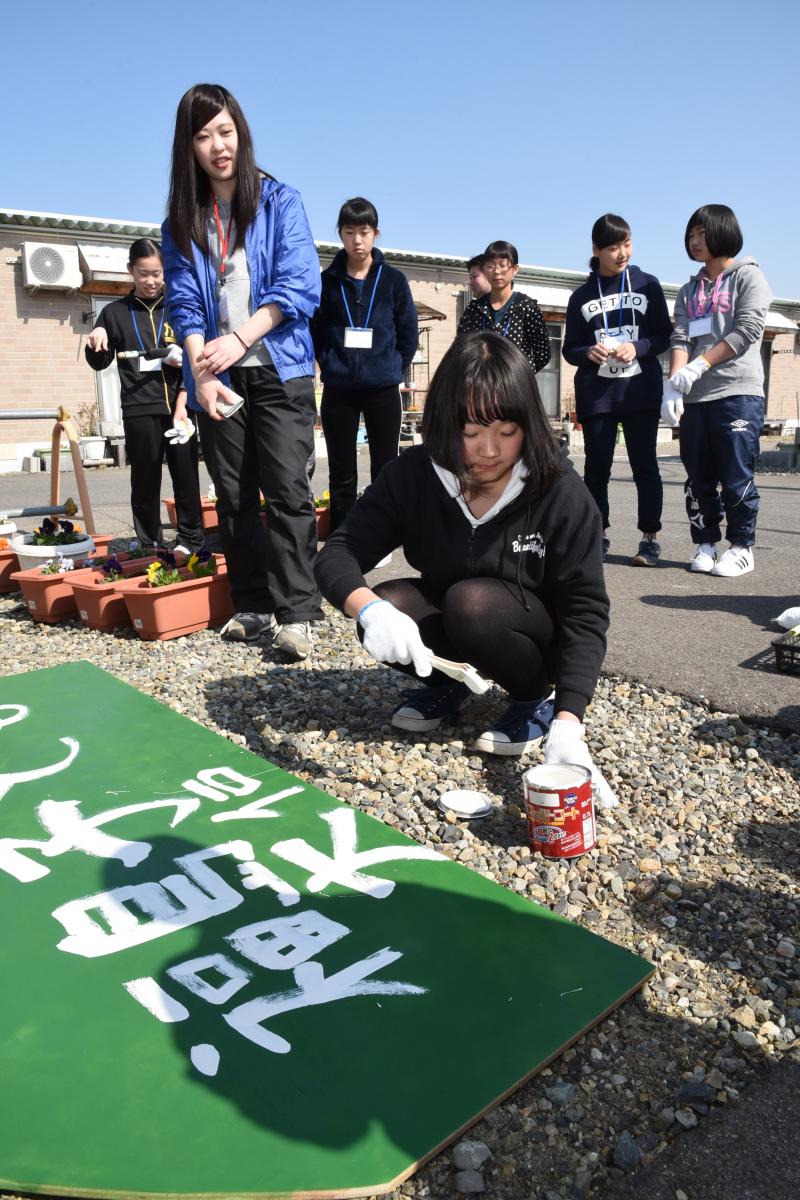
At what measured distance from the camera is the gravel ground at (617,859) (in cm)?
125

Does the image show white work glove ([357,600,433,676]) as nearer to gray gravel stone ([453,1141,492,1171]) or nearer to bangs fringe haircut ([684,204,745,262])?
gray gravel stone ([453,1141,492,1171])

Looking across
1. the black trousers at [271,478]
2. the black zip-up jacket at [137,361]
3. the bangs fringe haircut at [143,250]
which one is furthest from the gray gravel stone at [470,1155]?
the bangs fringe haircut at [143,250]

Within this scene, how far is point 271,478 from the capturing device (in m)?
3.21

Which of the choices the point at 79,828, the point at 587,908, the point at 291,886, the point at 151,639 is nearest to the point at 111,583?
the point at 151,639

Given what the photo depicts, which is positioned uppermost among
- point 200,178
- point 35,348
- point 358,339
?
point 35,348

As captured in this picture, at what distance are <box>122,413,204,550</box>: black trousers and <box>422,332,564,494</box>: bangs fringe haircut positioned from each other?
Result: 2.90 m

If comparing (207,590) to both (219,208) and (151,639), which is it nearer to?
(151,639)

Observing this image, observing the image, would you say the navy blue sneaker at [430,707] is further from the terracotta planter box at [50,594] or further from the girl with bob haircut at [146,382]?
the girl with bob haircut at [146,382]

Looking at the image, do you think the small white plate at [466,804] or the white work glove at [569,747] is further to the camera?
the small white plate at [466,804]

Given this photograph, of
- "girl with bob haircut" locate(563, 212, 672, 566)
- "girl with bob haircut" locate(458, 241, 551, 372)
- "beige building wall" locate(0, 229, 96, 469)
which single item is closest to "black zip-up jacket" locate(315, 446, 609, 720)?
"girl with bob haircut" locate(563, 212, 672, 566)

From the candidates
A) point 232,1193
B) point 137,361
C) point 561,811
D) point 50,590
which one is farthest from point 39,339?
point 232,1193

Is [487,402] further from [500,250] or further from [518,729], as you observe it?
[500,250]

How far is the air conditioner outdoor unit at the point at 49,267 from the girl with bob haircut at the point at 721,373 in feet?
33.8

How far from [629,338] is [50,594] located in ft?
9.53
